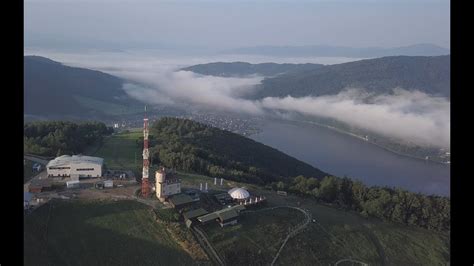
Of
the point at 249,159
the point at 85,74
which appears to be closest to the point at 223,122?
the point at 85,74

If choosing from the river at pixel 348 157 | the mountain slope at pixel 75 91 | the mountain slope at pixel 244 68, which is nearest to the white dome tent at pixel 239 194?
the river at pixel 348 157

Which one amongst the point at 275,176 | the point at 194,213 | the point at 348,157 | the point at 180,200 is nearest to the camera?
the point at 194,213

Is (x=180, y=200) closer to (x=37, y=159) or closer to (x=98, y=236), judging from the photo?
(x=98, y=236)

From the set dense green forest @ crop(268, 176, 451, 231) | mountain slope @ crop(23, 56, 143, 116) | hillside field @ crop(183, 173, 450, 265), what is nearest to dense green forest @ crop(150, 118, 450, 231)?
dense green forest @ crop(268, 176, 451, 231)

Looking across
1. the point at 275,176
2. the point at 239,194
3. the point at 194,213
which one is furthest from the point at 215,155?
the point at 194,213

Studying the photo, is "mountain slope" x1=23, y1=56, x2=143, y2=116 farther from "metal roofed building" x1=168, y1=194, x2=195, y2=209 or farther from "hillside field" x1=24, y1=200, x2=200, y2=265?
"metal roofed building" x1=168, y1=194, x2=195, y2=209

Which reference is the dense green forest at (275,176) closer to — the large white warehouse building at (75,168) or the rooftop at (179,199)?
the large white warehouse building at (75,168)
